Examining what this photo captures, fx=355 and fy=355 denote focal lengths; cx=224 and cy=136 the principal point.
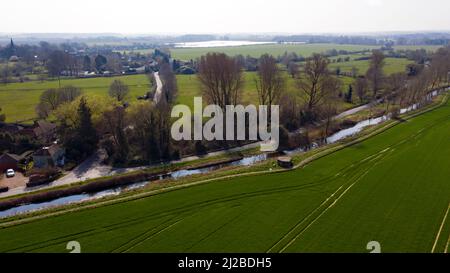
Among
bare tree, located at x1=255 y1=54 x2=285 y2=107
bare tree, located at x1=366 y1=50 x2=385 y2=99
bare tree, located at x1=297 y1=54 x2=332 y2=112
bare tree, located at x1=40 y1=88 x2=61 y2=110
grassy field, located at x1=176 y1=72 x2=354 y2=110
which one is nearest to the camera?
bare tree, located at x1=255 y1=54 x2=285 y2=107

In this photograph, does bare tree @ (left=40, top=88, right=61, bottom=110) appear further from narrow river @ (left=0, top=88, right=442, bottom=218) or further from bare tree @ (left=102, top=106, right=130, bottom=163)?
narrow river @ (left=0, top=88, right=442, bottom=218)

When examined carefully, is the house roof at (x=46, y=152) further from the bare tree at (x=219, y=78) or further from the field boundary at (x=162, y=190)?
the bare tree at (x=219, y=78)

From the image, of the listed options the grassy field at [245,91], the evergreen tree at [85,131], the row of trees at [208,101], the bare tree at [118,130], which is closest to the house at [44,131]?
the row of trees at [208,101]

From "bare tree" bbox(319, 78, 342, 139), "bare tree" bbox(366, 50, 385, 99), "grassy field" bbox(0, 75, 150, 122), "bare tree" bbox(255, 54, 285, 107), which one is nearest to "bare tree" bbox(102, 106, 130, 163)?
"bare tree" bbox(255, 54, 285, 107)

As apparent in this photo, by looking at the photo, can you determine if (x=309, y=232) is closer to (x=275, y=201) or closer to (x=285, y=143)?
(x=275, y=201)

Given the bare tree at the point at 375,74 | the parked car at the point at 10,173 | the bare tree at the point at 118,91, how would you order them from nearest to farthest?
the parked car at the point at 10,173 < the bare tree at the point at 118,91 < the bare tree at the point at 375,74

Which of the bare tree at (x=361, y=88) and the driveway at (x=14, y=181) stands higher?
the bare tree at (x=361, y=88)
